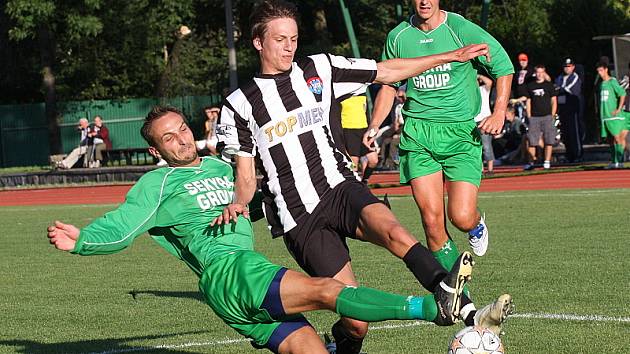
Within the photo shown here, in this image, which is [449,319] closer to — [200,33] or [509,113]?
[509,113]

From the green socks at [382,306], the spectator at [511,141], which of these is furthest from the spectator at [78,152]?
the green socks at [382,306]

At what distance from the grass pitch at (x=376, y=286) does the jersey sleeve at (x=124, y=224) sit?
165 cm

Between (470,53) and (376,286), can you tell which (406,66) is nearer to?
(470,53)

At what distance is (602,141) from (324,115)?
83.7 ft

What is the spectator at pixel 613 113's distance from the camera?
23.3m

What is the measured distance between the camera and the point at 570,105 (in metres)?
26.2

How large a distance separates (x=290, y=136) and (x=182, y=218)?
0.77m

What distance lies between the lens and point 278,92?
6988 millimetres

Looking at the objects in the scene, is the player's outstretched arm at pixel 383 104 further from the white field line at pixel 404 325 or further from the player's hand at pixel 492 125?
the white field line at pixel 404 325

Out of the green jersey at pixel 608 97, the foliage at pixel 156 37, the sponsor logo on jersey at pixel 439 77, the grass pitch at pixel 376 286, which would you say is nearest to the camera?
the grass pitch at pixel 376 286

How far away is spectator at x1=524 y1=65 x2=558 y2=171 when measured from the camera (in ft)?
80.7

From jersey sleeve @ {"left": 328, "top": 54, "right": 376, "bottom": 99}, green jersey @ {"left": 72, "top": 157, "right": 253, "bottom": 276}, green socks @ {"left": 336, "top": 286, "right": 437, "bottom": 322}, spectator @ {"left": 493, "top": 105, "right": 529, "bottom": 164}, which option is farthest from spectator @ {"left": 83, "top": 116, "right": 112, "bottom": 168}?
green socks @ {"left": 336, "top": 286, "right": 437, "bottom": 322}

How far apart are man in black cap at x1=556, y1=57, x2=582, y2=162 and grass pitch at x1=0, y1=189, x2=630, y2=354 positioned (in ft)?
28.7

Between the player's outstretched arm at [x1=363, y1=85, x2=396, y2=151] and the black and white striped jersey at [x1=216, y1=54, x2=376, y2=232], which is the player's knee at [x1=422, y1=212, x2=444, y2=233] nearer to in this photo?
the player's outstretched arm at [x1=363, y1=85, x2=396, y2=151]
